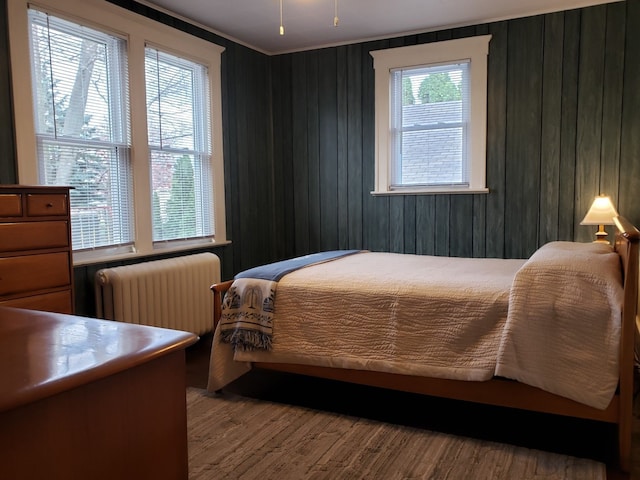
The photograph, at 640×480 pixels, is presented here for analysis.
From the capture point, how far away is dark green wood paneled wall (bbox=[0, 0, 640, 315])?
12.7 feet

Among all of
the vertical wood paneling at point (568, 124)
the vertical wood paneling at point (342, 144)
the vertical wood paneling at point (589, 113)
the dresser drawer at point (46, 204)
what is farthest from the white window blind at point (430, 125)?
the dresser drawer at point (46, 204)

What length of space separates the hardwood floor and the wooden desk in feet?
6.10

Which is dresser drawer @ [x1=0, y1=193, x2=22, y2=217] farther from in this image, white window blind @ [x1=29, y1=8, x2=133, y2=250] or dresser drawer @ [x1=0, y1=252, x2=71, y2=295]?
white window blind @ [x1=29, y1=8, x2=133, y2=250]

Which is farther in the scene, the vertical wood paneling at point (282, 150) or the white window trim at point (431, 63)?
the vertical wood paneling at point (282, 150)

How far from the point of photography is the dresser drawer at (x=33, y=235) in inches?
95.9

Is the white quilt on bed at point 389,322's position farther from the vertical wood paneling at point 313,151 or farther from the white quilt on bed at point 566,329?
the vertical wood paneling at point 313,151

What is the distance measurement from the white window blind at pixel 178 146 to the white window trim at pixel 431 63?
149 centimetres

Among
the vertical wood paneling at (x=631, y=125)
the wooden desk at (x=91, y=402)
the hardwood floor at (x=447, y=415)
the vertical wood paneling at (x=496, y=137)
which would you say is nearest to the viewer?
the wooden desk at (x=91, y=402)

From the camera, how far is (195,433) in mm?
2523

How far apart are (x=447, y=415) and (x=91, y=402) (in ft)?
7.30

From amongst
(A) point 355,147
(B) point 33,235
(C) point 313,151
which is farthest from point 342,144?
(B) point 33,235

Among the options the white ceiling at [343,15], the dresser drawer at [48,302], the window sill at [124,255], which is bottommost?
the dresser drawer at [48,302]

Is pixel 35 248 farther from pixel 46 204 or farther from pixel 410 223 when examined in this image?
pixel 410 223

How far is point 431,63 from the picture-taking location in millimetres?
4398
